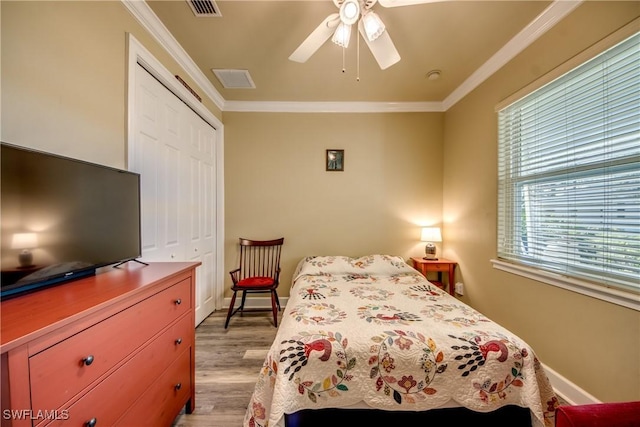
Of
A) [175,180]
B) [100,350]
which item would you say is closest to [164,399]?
[100,350]

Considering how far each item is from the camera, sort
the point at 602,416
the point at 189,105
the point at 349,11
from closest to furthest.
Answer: the point at 602,416, the point at 349,11, the point at 189,105

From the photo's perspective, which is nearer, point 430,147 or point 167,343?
point 167,343

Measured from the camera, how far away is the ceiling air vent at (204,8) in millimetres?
1631

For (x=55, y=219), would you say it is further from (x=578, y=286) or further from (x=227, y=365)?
(x=578, y=286)

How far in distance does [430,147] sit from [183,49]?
2.99 m

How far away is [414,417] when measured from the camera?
3.86 feet

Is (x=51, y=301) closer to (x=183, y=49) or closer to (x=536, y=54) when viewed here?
(x=183, y=49)

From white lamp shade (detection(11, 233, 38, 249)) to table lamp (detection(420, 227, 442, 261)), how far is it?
3.17 m

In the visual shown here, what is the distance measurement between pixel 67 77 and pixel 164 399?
5.62 ft

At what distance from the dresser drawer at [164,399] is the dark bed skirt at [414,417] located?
2.24ft

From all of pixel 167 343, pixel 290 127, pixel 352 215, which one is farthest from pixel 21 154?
pixel 352 215

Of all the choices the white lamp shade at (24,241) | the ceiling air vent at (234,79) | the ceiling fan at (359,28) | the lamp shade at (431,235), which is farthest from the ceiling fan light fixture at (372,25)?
the lamp shade at (431,235)

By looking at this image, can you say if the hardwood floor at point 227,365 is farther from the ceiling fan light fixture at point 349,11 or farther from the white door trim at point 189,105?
the ceiling fan light fixture at point 349,11

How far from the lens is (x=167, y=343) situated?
123cm
